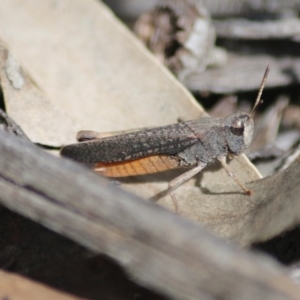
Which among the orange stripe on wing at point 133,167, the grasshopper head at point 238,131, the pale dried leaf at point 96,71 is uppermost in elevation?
the pale dried leaf at point 96,71

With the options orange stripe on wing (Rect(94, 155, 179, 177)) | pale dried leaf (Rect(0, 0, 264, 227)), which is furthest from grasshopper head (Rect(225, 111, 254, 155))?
orange stripe on wing (Rect(94, 155, 179, 177))

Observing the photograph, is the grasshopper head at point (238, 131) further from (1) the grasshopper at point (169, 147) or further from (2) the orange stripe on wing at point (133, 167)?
(2) the orange stripe on wing at point (133, 167)

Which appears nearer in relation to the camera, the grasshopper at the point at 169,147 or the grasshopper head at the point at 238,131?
the grasshopper at the point at 169,147

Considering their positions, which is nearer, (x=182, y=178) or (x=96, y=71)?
(x=182, y=178)

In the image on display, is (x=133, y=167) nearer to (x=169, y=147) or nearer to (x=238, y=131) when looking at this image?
(x=169, y=147)

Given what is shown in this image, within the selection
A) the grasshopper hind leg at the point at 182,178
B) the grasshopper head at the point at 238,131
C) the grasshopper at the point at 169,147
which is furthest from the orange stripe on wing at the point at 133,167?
the grasshopper head at the point at 238,131

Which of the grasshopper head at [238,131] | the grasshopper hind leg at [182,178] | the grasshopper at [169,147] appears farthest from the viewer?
the grasshopper head at [238,131]

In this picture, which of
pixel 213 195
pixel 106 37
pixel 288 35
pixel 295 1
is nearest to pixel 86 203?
pixel 213 195

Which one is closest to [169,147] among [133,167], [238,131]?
[133,167]
